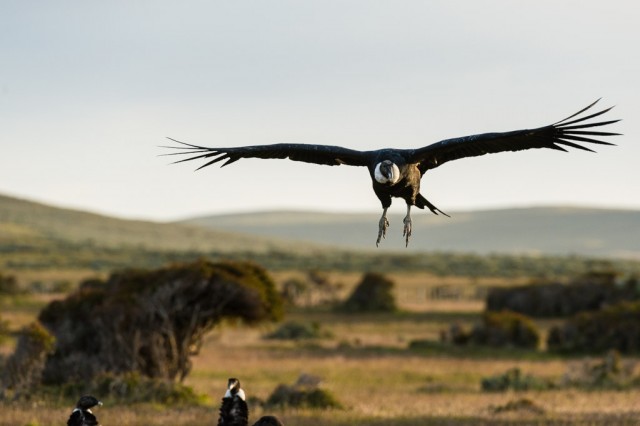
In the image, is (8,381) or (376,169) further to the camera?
(8,381)

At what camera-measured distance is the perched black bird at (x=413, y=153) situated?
10.5 meters

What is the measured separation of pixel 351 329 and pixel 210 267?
2072cm

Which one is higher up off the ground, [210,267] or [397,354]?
[210,267]

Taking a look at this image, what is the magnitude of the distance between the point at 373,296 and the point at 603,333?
19762 millimetres

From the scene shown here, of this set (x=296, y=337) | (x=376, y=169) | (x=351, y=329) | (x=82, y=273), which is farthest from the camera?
(x=82, y=273)

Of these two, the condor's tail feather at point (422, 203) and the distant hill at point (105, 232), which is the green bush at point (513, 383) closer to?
the condor's tail feather at point (422, 203)

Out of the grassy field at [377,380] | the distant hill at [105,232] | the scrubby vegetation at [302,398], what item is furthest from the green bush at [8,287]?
the distant hill at [105,232]

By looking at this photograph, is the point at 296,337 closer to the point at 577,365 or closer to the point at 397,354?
the point at 397,354

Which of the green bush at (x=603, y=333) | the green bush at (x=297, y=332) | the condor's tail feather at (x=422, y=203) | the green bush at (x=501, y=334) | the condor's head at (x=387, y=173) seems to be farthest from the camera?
the green bush at (x=297, y=332)

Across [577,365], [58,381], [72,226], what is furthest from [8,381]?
[72,226]

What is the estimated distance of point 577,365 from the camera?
96.8 ft

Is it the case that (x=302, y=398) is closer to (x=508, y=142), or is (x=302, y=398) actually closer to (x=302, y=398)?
(x=302, y=398)

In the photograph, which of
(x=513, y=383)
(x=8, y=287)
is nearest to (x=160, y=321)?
(x=513, y=383)

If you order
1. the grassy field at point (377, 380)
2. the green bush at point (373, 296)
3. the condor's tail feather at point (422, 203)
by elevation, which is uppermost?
the condor's tail feather at point (422, 203)
